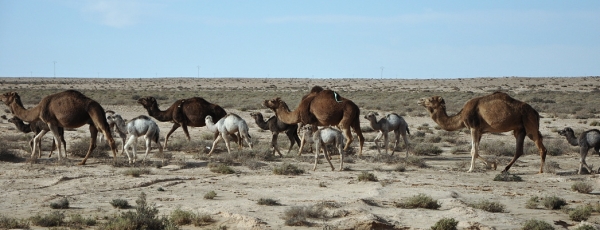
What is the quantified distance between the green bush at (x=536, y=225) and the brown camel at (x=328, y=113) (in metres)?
8.78

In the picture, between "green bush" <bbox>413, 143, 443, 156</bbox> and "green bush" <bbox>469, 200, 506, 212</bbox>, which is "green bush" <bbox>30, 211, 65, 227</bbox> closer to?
"green bush" <bbox>469, 200, 506, 212</bbox>

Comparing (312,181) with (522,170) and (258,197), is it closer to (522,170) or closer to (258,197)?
(258,197)

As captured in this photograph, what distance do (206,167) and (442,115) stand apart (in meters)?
5.72

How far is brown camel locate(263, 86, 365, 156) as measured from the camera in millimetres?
19828

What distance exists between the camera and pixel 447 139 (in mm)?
25047

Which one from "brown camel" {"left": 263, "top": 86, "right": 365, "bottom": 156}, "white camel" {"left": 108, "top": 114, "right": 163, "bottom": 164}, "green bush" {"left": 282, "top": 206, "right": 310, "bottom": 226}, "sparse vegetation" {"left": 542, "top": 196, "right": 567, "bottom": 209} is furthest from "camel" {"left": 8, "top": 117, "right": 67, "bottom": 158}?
"sparse vegetation" {"left": 542, "top": 196, "right": 567, "bottom": 209}

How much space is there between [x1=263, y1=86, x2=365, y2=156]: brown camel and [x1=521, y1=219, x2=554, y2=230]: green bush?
8779mm

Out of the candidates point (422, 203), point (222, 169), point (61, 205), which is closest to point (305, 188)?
point (222, 169)

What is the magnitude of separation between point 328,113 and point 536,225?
9535 mm

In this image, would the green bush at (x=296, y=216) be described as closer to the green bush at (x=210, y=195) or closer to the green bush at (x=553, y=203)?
the green bush at (x=210, y=195)

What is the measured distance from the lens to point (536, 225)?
1087 centimetres

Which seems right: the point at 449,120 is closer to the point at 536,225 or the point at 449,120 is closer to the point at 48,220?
the point at 536,225

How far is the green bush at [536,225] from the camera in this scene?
10.7m

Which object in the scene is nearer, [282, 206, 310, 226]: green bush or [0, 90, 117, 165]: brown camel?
[282, 206, 310, 226]: green bush
